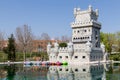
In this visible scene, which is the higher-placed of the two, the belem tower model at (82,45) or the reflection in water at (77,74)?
the belem tower model at (82,45)

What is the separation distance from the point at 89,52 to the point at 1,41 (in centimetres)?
3258

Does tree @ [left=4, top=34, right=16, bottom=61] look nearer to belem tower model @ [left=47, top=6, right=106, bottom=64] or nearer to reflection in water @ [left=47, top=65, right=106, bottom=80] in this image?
belem tower model @ [left=47, top=6, right=106, bottom=64]

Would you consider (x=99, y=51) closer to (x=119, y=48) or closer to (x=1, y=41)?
(x=119, y=48)

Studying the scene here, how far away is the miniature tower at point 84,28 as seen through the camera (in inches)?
2147

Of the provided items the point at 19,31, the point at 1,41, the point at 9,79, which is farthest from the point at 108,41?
the point at 9,79

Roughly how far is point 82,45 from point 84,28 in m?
4.46

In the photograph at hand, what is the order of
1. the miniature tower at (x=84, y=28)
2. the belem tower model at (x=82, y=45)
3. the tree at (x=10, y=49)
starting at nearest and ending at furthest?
the belem tower model at (x=82, y=45)
the miniature tower at (x=84, y=28)
the tree at (x=10, y=49)

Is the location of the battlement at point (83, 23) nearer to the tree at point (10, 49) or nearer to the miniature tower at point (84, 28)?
the miniature tower at point (84, 28)

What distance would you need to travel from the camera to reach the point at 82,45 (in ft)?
182

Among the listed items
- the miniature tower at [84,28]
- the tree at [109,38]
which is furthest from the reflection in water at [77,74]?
the tree at [109,38]

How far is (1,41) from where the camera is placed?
225 ft

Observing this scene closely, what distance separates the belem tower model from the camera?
50116 millimetres

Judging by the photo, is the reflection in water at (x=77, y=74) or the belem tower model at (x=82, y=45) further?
the belem tower model at (x=82, y=45)

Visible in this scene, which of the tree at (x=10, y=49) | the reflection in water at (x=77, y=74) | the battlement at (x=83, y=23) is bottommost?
the reflection in water at (x=77, y=74)
